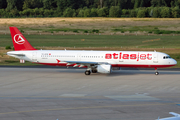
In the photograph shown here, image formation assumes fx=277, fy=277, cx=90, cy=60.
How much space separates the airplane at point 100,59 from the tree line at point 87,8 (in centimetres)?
11904

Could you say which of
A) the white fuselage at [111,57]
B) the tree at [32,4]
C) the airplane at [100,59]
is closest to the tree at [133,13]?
the tree at [32,4]

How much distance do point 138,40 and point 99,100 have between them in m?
71.7

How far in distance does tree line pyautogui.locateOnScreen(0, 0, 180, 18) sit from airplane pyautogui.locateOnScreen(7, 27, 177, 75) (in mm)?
119038

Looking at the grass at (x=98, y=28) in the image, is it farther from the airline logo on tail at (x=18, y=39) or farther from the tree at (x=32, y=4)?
the airline logo on tail at (x=18, y=39)

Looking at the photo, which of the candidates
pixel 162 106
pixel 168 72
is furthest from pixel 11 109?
pixel 168 72

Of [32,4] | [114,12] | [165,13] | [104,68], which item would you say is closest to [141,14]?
[165,13]

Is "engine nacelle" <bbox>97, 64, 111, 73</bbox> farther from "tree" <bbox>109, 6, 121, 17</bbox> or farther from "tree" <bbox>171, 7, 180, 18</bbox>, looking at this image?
"tree" <bbox>109, 6, 121, 17</bbox>

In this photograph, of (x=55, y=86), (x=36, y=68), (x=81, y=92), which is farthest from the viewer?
(x=36, y=68)

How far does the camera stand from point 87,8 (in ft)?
578

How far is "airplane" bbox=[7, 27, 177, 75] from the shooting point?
42.3 metres

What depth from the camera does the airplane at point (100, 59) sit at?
42.3 metres

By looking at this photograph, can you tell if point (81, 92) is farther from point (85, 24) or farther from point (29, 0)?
point (29, 0)

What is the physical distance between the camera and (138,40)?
96.1 m

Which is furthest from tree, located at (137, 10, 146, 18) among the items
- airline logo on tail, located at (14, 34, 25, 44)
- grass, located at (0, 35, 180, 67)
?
airline logo on tail, located at (14, 34, 25, 44)
